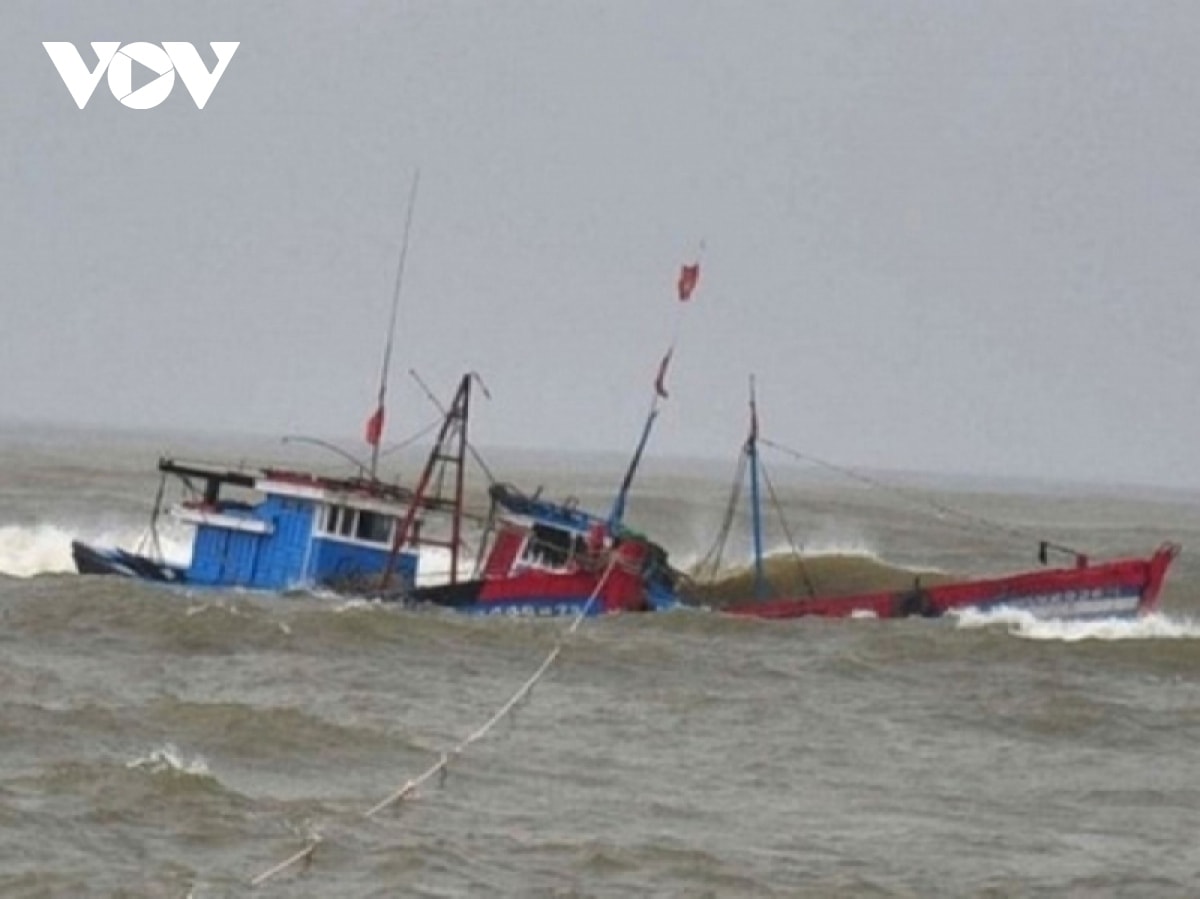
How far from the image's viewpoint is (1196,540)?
115875 millimetres

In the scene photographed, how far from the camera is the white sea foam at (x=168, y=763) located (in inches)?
947

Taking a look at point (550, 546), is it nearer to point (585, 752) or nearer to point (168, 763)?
point (585, 752)

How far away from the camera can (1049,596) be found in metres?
43.3

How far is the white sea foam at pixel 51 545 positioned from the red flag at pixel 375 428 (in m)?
6.05

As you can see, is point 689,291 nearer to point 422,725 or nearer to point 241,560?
point 241,560

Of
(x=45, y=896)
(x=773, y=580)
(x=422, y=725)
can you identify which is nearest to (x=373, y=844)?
(x=45, y=896)

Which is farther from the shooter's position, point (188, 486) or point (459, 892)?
point (188, 486)

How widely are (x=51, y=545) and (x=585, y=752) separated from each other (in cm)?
2996

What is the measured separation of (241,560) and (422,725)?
50.5 ft

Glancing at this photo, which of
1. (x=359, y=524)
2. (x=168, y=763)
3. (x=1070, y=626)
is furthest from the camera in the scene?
(x=359, y=524)

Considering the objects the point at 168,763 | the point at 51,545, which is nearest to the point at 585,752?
the point at 168,763

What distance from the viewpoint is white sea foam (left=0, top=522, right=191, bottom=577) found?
5282cm

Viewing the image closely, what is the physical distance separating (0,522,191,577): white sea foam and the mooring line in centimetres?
1234

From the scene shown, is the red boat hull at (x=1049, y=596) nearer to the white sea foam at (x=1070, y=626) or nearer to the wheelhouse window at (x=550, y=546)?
the white sea foam at (x=1070, y=626)
